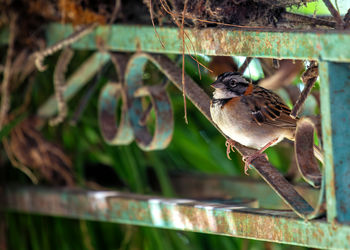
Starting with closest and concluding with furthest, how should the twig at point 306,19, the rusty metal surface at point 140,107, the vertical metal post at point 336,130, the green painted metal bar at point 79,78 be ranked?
the vertical metal post at point 336,130 → the twig at point 306,19 → the rusty metal surface at point 140,107 → the green painted metal bar at point 79,78

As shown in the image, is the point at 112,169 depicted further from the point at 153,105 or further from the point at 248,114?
the point at 248,114

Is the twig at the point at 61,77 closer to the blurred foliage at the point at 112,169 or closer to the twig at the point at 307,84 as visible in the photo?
the blurred foliage at the point at 112,169

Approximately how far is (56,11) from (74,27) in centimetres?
18

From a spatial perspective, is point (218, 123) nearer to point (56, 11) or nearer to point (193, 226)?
point (193, 226)

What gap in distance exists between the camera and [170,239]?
274 cm

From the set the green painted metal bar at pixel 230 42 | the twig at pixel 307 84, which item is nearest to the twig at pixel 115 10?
the green painted metal bar at pixel 230 42

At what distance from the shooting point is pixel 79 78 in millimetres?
2758

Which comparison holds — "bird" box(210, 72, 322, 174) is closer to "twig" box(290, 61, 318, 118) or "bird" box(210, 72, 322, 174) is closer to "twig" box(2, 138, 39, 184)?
"twig" box(290, 61, 318, 118)

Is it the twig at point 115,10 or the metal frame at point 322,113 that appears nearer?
the metal frame at point 322,113

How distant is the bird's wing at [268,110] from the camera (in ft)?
7.04

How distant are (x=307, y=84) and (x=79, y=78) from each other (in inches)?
54.0

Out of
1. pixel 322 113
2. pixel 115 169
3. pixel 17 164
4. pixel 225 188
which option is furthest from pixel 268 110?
pixel 17 164

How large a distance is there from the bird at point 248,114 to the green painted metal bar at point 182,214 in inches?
10.0

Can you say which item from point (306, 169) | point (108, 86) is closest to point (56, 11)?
point (108, 86)
